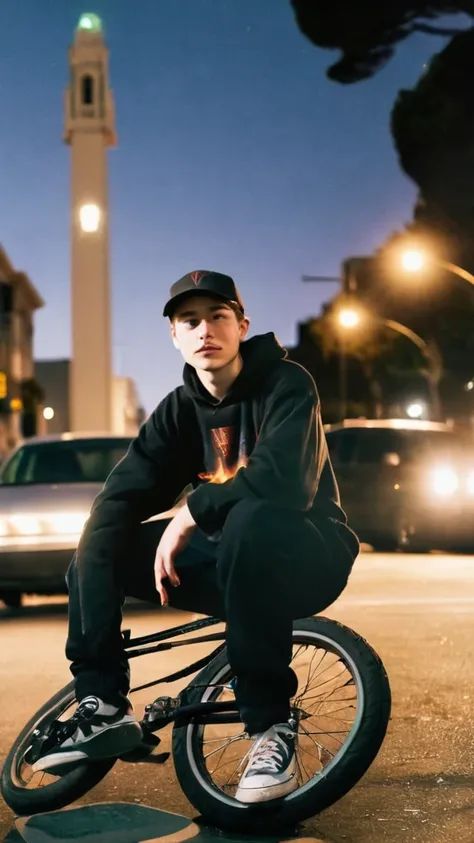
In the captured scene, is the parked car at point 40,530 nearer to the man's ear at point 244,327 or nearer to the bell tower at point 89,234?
the man's ear at point 244,327

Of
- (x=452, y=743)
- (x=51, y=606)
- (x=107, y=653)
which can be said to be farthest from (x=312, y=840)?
(x=51, y=606)

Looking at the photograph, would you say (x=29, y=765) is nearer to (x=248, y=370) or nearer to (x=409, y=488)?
(x=248, y=370)

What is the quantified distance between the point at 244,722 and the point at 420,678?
3.06m

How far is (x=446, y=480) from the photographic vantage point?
15.4 m

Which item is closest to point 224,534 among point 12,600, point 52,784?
point 52,784

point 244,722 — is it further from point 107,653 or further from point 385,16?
point 385,16

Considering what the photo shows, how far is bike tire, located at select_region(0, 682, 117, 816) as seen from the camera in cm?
371

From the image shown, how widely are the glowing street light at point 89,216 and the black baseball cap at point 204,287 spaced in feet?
149

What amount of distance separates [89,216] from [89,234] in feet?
4.78

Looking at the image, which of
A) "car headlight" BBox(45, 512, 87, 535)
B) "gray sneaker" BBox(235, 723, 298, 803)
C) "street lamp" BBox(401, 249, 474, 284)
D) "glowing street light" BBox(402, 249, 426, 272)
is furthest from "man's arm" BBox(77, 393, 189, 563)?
"glowing street light" BBox(402, 249, 426, 272)

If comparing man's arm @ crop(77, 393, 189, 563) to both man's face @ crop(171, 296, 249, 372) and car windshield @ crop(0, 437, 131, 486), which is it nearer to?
man's face @ crop(171, 296, 249, 372)

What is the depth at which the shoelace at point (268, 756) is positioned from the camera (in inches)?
136

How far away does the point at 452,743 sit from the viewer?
4883 mm

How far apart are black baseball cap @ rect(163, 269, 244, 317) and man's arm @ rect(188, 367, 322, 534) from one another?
0.30m
